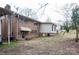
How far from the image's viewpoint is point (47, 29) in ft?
6.15

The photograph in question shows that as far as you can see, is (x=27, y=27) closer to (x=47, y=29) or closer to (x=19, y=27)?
(x=19, y=27)

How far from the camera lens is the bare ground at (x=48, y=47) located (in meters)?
1.72

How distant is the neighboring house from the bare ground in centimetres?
7

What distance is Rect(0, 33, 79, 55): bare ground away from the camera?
1.72 m

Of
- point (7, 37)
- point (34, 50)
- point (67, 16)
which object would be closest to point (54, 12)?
point (67, 16)

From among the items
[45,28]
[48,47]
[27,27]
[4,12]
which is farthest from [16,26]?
[48,47]

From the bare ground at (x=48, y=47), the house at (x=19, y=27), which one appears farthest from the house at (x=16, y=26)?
the bare ground at (x=48, y=47)

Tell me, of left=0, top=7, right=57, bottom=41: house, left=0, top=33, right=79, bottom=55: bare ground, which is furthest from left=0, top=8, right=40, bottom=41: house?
left=0, top=33, right=79, bottom=55: bare ground

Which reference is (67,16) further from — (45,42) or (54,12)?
(45,42)

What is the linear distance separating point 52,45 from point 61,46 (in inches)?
5.0

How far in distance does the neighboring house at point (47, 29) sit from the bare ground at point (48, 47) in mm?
72

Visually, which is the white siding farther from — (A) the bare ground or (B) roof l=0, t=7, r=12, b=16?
(B) roof l=0, t=7, r=12, b=16

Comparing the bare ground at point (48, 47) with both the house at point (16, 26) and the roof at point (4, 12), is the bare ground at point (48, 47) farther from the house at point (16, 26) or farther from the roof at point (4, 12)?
the roof at point (4, 12)

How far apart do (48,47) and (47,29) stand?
27cm
